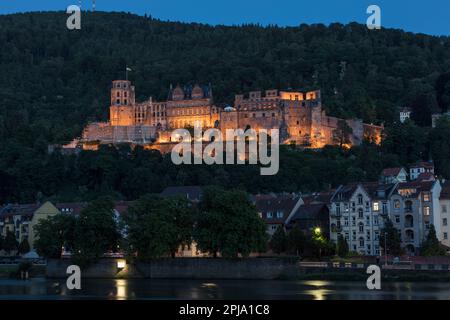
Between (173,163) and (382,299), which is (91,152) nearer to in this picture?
(173,163)

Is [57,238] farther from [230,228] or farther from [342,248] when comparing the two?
[342,248]

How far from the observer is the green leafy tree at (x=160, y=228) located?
75750 mm

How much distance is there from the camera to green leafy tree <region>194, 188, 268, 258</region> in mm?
73938

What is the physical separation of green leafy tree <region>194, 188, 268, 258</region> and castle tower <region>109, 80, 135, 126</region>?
99143mm

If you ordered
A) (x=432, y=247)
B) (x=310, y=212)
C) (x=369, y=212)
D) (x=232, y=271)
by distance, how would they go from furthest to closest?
(x=310, y=212) < (x=369, y=212) < (x=432, y=247) < (x=232, y=271)

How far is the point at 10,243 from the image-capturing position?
103m

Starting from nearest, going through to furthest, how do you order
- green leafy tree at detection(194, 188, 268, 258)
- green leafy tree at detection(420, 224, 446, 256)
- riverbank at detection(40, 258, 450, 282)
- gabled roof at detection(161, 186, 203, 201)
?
riverbank at detection(40, 258, 450, 282) < green leafy tree at detection(194, 188, 268, 258) < green leafy tree at detection(420, 224, 446, 256) < gabled roof at detection(161, 186, 203, 201)

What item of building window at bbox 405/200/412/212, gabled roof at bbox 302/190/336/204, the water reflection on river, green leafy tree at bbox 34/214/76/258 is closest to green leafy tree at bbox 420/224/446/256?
building window at bbox 405/200/412/212

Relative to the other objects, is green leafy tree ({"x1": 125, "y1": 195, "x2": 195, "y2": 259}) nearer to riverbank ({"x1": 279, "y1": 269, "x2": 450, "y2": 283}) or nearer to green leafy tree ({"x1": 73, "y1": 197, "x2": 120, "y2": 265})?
green leafy tree ({"x1": 73, "y1": 197, "x2": 120, "y2": 265})

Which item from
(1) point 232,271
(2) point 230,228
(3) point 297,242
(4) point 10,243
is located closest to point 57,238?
(2) point 230,228

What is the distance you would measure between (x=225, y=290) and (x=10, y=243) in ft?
150

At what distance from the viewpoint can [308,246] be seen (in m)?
80.9
